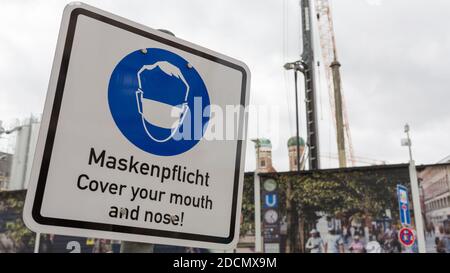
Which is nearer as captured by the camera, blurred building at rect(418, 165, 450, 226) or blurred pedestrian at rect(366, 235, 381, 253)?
A: blurred building at rect(418, 165, 450, 226)

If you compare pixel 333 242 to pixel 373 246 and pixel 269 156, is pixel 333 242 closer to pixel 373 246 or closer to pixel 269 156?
pixel 373 246

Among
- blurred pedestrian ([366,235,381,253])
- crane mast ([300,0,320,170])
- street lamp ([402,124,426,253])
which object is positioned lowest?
blurred pedestrian ([366,235,381,253])

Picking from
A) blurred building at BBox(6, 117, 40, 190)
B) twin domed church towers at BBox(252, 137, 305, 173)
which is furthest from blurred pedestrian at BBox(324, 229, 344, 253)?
twin domed church towers at BBox(252, 137, 305, 173)

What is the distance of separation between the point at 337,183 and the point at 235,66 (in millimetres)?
14607

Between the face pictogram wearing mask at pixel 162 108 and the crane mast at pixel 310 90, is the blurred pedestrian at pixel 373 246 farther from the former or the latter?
the face pictogram wearing mask at pixel 162 108

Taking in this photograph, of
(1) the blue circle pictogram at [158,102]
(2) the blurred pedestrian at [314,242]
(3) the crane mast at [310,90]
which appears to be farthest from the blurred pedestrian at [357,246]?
(1) the blue circle pictogram at [158,102]

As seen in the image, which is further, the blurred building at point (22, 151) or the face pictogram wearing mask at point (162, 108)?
the blurred building at point (22, 151)

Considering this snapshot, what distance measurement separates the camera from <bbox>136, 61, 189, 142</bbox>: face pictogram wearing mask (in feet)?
3.73

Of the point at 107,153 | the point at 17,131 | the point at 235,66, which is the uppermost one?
the point at 17,131

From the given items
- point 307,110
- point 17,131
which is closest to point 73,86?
point 307,110

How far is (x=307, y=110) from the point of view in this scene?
20656mm

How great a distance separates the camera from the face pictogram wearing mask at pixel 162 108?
3.73ft

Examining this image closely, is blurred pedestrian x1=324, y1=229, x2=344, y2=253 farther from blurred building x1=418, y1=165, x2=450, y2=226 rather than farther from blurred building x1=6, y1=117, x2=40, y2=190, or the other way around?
blurred building x1=6, y1=117, x2=40, y2=190

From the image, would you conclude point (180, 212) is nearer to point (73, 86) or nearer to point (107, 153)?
point (107, 153)
